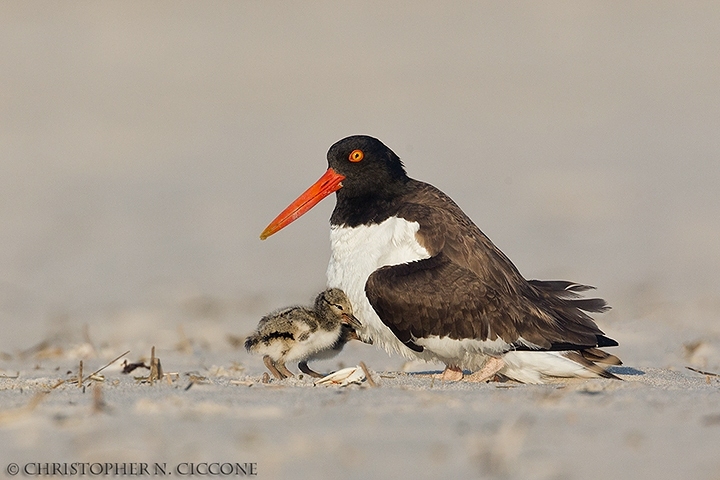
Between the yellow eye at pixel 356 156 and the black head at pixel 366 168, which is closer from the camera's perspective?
the black head at pixel 366 168

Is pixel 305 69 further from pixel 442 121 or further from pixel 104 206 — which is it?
pixel 104 206

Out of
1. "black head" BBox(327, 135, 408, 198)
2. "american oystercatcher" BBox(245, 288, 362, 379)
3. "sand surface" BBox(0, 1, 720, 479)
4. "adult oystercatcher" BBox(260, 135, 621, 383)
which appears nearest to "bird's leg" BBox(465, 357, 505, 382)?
"adult oystercatcher" BBox(260, 135, 621, 383)

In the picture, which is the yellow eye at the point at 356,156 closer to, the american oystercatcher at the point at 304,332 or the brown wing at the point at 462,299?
the brown wing at the point at 462,299

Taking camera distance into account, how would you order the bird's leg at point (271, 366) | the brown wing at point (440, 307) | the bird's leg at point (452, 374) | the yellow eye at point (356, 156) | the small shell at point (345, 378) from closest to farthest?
the small shell at point (345, 378) < the brown wing at point (440, 307) < the bird's leg at point (452, 374) < the bird's leg at point (271, 366) < the yellow eye at point (356, 156)

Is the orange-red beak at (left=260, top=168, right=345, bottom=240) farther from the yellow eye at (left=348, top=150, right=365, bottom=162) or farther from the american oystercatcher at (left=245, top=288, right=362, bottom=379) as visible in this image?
the american oystercatcher at (left=245, top=288, right=362, bottom=379)

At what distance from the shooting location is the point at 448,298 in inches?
245

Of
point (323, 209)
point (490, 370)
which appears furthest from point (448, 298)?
point (323, 209)

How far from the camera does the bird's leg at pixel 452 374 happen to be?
6.47 metres

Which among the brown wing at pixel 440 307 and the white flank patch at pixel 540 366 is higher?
the brown wing at pixel 440 307

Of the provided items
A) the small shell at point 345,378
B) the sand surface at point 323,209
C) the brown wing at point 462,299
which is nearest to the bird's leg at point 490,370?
the brown wing at point 462,299

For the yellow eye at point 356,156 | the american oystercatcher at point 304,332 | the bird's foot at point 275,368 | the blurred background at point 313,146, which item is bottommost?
the bird's foot at point 275,368

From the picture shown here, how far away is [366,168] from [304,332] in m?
1.09

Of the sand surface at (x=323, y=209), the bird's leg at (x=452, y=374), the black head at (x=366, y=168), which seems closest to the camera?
the sand surface at (x=323, y=209)

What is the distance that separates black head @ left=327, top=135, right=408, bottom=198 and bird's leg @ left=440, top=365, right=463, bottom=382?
1.14 metres
